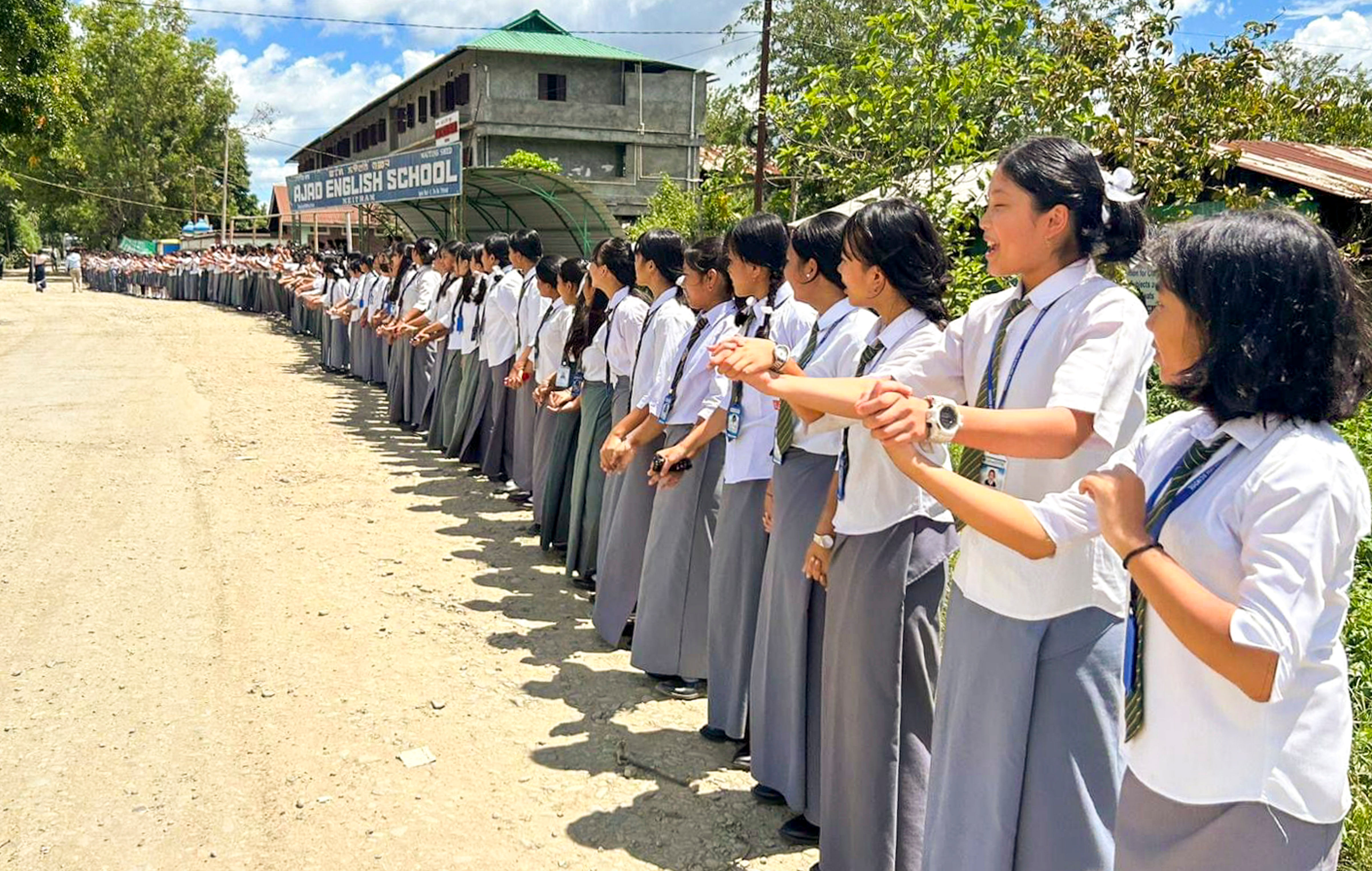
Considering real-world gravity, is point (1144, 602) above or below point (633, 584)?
above

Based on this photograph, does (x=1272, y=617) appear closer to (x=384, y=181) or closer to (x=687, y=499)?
(x=687, y=499)

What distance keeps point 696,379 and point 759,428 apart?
72 cm

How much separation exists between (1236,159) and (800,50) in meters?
22.2

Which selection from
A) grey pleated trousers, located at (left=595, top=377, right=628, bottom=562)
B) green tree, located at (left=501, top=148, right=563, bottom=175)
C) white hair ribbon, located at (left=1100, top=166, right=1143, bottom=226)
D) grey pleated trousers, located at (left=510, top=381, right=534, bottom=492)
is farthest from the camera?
green tree, located at (left=501, top=148, right=563, bottom=175)

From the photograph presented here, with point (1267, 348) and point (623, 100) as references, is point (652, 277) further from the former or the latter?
point (623, 100)

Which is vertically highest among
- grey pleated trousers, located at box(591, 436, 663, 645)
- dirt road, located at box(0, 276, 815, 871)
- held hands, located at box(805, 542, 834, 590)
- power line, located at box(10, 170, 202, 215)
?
power line, located at box(10, 170, 202, 215)

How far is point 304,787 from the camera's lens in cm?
361

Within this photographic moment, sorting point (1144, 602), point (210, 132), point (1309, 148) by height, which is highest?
point (210, 132)

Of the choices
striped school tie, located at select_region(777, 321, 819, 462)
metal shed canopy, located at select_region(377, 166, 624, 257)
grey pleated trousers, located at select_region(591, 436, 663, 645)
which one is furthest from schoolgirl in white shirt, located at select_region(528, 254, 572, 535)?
metal shed canopy, located at select_region(377, 166, 624, 257)

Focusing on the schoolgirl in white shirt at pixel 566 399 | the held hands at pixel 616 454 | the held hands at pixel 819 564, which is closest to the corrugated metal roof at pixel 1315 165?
the schoolgirl in white shirt at pixel 566 399

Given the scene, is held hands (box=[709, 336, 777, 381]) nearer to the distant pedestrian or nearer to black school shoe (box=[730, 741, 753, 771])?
black school shoe (box=[730, 741, 753, 771])

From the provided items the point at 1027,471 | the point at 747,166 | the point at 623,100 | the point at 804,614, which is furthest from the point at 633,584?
the point at 623,100

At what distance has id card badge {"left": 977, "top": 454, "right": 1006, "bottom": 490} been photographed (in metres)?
2.40

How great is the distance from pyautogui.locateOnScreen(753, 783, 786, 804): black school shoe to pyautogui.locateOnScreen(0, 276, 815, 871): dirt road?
57 millimetres
